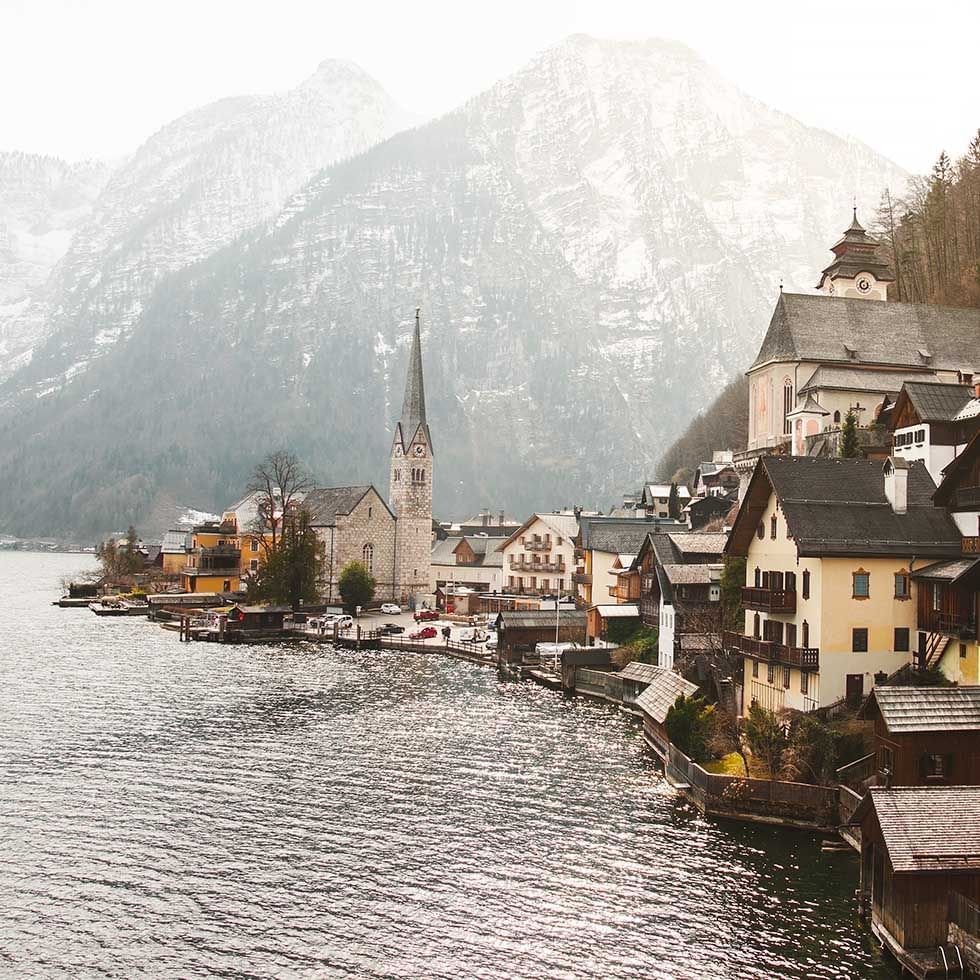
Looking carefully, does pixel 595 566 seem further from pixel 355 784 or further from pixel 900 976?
pixel 900 976

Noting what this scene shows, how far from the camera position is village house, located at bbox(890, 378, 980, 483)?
47438mm

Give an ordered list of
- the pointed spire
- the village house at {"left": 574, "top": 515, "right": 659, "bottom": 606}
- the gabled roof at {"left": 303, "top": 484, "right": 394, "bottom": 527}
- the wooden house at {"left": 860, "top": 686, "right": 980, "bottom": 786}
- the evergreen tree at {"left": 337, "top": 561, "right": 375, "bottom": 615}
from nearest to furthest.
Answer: the wooden house at {"left": 860, "top": 686, "right": 980, "bottom": 786} → the village house at {"left": 574, "top": 515, "right": 659, "bottom": 606} → the evergreen tree at {"left": 337, "top": 561, "right": 375, "bottom": 615} → the gabled roof at {"left": 303, "top": 484, "right": 394, "bottom": 527} → the pointed spire

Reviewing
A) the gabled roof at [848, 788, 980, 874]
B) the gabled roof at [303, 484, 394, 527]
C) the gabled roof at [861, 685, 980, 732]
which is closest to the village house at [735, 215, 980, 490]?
the gabled roof at [861, 685, 980, 732]

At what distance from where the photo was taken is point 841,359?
86.1 m

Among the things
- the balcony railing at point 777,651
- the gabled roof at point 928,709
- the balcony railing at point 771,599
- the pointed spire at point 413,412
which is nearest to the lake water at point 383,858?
the gabled roof at point 928,709

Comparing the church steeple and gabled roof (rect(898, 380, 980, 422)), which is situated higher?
the church steeple

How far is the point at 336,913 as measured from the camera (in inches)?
1163

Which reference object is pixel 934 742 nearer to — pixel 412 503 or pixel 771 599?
pixel 771 599

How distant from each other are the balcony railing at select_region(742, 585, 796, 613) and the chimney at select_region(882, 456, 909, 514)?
578cm

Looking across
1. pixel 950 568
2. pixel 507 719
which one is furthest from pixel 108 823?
pixel 950 568

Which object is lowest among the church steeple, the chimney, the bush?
the bush

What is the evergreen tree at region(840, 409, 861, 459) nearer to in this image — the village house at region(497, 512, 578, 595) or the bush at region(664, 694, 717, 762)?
the bush at region(664, 694, 717, 762)

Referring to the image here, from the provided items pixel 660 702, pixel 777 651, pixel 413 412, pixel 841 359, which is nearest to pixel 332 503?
pixel 413 412

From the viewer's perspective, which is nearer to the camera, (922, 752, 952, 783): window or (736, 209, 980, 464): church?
(922, 752, 952, 783): window
